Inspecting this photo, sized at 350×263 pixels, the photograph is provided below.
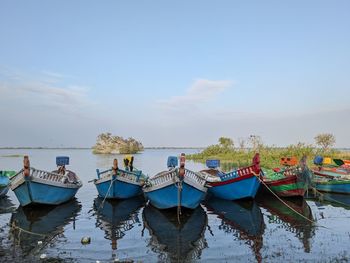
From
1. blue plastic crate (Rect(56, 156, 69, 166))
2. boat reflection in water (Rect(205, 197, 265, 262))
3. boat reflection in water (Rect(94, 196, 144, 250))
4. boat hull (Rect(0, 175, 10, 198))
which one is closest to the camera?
boat reflection in water (Rect(205, 197, 265, 262))

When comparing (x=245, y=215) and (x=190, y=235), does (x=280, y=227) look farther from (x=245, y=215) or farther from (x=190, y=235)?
(x=190, y=235)

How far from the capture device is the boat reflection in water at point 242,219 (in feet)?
41.4

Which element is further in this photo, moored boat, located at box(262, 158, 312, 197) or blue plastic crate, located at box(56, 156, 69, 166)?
blue plastic crate, located at box(56, 156, 69, 166)

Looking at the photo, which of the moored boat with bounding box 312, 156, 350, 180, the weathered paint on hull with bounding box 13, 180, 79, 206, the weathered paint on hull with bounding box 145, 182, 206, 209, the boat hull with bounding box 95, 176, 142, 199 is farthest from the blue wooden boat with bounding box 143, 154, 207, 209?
the moored boat with bounding box 312, 156, 350, 180

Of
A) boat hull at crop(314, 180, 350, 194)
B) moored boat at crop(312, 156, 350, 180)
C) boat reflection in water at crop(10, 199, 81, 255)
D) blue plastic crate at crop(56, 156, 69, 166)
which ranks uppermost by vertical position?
blue plastic crate at crop(56, 156, 69, 166)

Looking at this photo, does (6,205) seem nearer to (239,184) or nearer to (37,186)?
(37,186)

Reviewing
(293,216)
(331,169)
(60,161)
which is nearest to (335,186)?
(331,169)

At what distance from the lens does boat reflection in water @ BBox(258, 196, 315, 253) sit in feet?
43.2

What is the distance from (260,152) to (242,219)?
3955 cm

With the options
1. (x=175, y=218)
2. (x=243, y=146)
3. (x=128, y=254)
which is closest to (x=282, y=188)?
(x=175, y=218)

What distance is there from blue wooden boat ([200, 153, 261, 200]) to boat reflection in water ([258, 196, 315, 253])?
1686mm

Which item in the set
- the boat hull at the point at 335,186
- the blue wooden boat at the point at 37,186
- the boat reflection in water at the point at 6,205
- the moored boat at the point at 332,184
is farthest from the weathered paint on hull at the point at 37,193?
the boat hull at the point at 335,186

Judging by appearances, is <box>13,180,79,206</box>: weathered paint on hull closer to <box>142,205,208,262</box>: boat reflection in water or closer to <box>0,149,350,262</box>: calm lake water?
<box>0,149,350,262</box>: calm lake water

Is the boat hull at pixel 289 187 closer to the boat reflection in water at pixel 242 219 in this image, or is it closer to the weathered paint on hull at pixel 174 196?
the boat reflection in water at pixel 242 219
